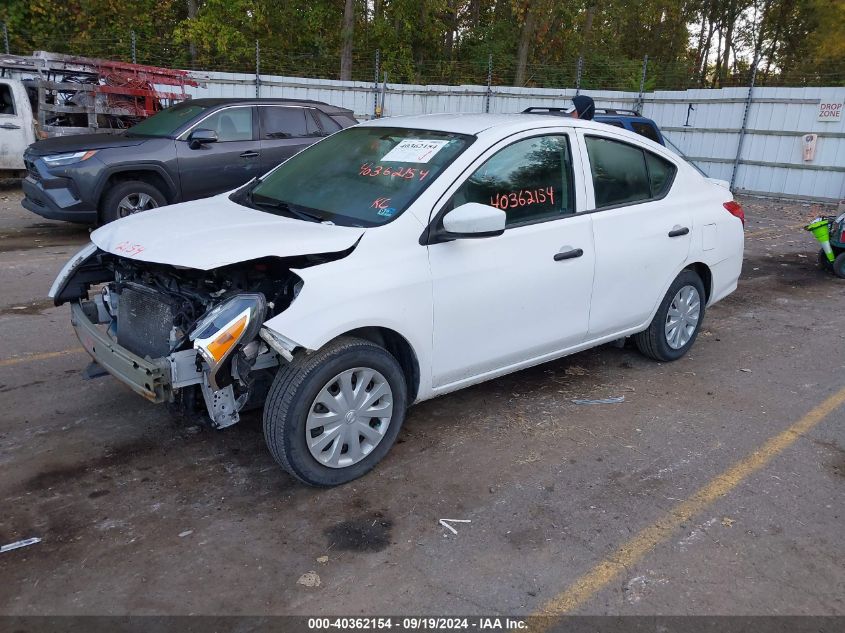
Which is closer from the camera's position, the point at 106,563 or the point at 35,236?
the point at 106,563

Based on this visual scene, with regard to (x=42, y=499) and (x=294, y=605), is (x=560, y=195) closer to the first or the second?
(x=294, y=605)

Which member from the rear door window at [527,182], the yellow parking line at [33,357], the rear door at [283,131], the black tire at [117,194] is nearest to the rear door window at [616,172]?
the rear door window at [527,182]

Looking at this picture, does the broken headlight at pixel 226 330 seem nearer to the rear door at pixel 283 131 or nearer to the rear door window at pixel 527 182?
the rear door window at pixel 527 182

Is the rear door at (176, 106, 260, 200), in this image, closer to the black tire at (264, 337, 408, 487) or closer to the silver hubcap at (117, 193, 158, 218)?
the silver hubcap at (117, 193, 158, 218)

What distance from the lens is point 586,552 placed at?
3160 mm

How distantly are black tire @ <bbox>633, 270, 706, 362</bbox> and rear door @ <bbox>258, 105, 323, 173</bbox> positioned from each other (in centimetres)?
593

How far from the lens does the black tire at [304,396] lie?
3273 millimetres

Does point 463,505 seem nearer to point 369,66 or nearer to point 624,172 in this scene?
point 624,172

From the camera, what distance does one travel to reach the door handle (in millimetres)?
4191

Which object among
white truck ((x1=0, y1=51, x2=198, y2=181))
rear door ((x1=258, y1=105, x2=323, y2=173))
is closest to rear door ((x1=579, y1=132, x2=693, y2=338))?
rear door ((x1=258, y1=105, x2=323, y2=173))

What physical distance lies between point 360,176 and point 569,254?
1.32 meters

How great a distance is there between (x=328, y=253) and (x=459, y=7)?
2696cm

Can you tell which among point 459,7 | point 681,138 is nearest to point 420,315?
point 681,138

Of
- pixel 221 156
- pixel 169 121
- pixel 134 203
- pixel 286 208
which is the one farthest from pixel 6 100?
pixel 286 208
